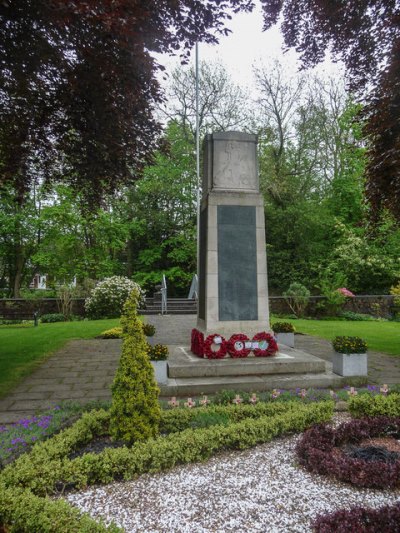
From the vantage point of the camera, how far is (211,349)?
7516mm

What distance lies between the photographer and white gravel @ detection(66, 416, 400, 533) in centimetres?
286

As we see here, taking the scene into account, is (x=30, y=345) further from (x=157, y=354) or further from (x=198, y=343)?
(x=157, y=354)

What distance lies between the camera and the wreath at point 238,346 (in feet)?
24.6

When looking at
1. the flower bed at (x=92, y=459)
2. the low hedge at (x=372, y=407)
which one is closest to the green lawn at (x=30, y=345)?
the flower bed at (x=92, y=459)

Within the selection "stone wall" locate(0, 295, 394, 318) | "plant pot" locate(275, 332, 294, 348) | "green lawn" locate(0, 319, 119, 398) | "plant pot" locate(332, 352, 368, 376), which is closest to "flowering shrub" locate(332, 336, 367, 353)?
"plant pot" locate(332, 352, 368, 376)

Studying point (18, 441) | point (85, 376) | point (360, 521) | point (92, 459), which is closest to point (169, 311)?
point (85, 376)

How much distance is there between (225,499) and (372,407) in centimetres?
265

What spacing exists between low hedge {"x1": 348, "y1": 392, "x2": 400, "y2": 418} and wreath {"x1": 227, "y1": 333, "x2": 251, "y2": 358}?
105 inches

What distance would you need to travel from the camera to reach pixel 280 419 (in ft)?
14.9

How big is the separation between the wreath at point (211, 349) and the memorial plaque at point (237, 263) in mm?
459

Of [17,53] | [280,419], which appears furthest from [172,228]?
[280,419]

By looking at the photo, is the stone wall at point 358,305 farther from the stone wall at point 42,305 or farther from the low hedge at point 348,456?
the low hedge at point 348,456

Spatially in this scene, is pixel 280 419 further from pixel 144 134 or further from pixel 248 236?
pixel 144 134

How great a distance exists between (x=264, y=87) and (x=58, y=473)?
28.0m
